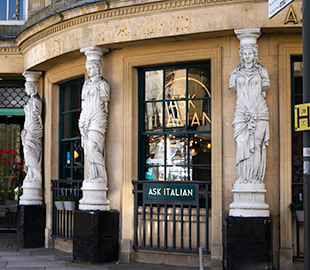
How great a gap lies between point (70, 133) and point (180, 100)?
122 inches

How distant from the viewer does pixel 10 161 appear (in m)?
14.7

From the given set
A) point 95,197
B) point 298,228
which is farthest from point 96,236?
point 298,228

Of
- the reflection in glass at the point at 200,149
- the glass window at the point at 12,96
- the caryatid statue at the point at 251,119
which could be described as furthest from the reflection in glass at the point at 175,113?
the glass window at the point at 12,96

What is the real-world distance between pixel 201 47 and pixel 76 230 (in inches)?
162

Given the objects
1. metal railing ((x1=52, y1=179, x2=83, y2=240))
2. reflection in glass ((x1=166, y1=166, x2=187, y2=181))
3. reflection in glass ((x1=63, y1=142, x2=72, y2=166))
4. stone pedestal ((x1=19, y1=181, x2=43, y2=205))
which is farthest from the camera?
stone pedestal ((x1=19, y1=181, x2=43, y2=205))

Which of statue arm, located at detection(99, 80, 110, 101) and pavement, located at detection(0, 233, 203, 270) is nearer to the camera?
pavement, located at detection(0, 233, 203, 270)

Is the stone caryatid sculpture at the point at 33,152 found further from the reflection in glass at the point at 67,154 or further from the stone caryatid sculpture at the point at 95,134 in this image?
the stone caryatid sculpture at the point at 95,134

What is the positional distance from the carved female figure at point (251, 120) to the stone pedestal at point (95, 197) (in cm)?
265

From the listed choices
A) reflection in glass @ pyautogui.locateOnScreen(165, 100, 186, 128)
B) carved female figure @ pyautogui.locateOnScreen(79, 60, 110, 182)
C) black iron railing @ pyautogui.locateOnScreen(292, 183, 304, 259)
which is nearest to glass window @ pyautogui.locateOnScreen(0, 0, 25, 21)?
carved female figure @ pyautogui.locateOnScreen(79, 60, 110, 182)

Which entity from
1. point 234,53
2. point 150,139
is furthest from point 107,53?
point 234,53

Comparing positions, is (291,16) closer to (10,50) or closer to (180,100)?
(180,100)

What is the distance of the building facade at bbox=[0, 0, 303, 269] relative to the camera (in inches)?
344

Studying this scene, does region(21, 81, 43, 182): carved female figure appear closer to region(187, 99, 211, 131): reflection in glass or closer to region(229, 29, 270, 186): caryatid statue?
region(187, 99, 211, 131): reflection in glass

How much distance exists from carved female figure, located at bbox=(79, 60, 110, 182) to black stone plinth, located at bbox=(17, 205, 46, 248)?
273cm
